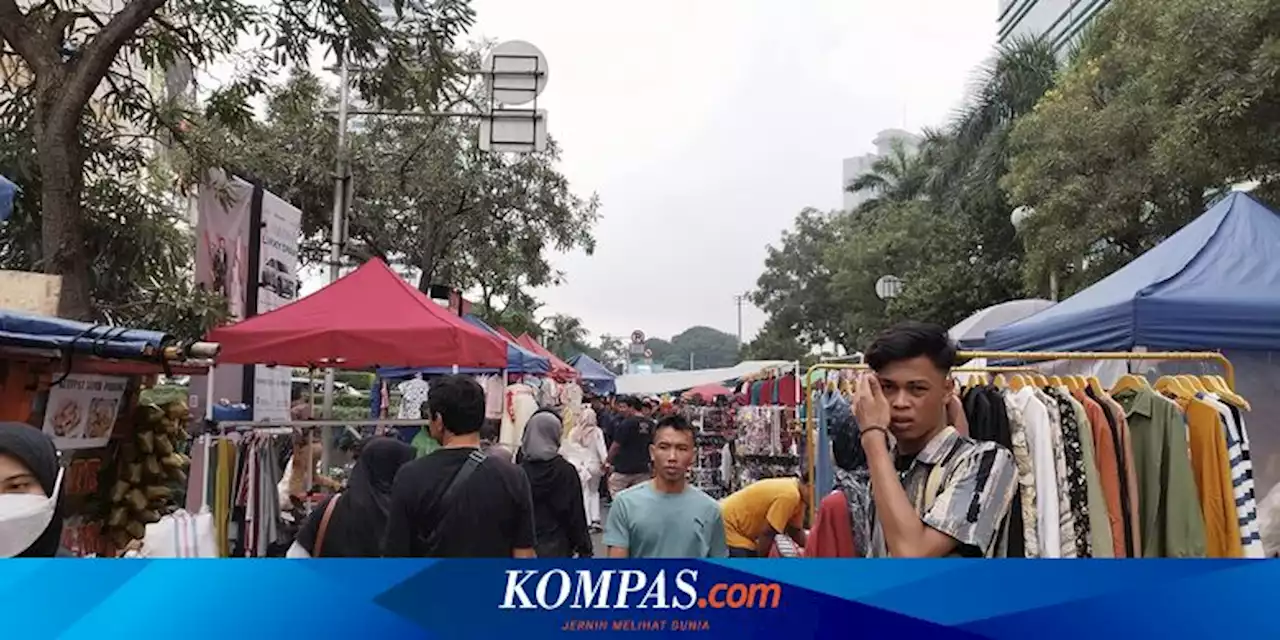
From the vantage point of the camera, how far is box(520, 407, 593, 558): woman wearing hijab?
5660 mm

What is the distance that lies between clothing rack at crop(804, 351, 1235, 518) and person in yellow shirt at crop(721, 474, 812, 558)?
237mm

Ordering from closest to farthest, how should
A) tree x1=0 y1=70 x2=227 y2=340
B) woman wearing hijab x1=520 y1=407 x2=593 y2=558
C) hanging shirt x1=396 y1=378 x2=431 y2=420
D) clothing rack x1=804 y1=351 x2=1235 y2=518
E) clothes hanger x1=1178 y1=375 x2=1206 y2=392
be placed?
1. clothes hanger x1=1178 y1=375 x2=1206 y2=392
2. clothing rack x1=804 y1=351 x2=1235 y2=518
3. woman wearing hijab x1=520 y1=407 x2=593 y2=558
4. tree x1=0 y1=70 x2=227 y2=340
5. hanging shirt x1=396 y1=378 x2=431 y2=420

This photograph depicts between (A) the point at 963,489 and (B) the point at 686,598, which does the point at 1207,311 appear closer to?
(A) the point at 963,489

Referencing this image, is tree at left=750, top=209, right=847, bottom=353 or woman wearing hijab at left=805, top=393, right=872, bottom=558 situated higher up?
tree at left=750, top=209, right=847, bottom=353

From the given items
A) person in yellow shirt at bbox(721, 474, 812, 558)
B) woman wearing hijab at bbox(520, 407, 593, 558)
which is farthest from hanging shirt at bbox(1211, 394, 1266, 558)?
woman wearing hijab at bbox(520, 407, 593, 558)

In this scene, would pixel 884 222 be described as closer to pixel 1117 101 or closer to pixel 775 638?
pixel 1117 101

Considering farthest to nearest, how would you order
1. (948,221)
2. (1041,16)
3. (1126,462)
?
(1041,16) → (948,221) → (1126,462)

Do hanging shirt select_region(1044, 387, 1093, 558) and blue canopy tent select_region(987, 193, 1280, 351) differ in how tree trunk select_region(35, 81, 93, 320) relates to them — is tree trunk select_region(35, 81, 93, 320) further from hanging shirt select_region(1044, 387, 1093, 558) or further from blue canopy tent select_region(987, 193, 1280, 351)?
blue canopy tent select_region(987, 193, 1280, 351)

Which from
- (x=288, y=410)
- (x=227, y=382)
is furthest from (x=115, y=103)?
(x=288, y=410)

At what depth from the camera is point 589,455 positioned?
1369cm

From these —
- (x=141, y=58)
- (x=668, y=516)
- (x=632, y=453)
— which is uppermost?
(x=141, y=58)

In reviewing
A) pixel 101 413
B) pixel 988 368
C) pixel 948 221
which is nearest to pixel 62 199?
pixel 101 413

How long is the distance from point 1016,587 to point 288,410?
28.3ft

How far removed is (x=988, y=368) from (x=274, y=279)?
647 cm
